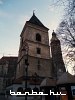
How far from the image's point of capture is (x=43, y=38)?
125 ft

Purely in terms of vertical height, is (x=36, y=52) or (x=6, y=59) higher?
(x=6, y=59)

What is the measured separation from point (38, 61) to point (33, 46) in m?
3.93

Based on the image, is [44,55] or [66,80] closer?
[66,80]

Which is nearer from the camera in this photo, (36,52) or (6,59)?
(36,52)

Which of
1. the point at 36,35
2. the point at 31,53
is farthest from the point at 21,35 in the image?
the point at 31,53

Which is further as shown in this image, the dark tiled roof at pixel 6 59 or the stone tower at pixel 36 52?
the dark tiled roof at pixel 6 59

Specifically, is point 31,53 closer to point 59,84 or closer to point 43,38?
point 43,38

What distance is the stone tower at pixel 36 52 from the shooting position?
33.6 metres

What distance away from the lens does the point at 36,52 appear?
35.4 meters

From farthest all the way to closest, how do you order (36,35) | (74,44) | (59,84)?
(36,35) < (74,44) < (59,84)

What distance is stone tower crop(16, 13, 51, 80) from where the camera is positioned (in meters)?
33.6

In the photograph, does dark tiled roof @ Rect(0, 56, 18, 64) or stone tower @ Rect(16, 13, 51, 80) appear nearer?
stone tower @ Rect(16, 13, 51, 80)

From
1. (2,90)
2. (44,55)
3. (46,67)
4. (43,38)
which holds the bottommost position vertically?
(2,90)

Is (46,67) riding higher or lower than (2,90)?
higher
